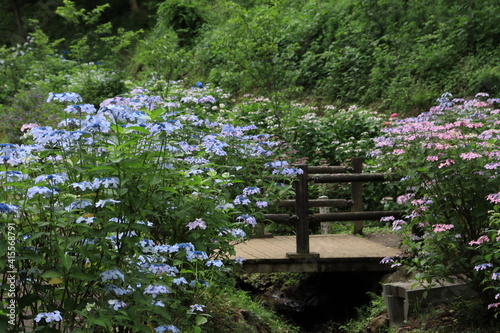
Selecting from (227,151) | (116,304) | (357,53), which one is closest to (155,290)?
(116,304)

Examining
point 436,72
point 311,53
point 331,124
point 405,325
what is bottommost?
point 405,325

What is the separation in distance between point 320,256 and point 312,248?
0.34 metres

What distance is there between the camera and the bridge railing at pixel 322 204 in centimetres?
595

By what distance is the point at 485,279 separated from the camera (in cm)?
409

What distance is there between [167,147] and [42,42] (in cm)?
1452

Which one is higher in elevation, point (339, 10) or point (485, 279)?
point (339, 10)

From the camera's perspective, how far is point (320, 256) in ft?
19.8

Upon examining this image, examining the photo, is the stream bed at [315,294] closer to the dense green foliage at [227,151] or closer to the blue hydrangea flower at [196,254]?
the dense green foliage at [227,151]

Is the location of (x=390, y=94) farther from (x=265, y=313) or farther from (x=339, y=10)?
(x=265, y=313)

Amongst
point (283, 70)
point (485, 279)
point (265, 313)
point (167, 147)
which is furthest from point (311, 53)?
point (167, 147)

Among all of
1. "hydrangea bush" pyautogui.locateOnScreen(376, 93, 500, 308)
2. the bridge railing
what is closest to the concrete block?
"hydrangea bush" pyautogui.locateOnScreen(376, 93, 500, 308)

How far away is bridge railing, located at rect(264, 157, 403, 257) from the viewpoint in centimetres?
595

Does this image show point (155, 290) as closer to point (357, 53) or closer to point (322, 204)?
point (322, 204)

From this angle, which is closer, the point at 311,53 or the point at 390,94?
the point at 390,94
